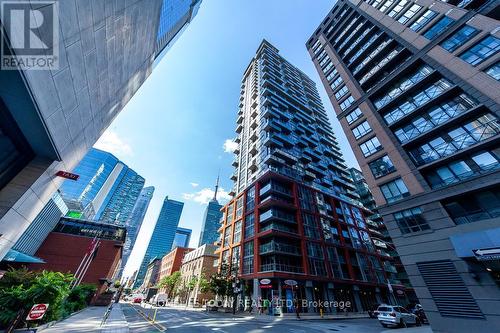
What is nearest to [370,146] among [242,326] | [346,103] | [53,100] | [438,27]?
[346,103]

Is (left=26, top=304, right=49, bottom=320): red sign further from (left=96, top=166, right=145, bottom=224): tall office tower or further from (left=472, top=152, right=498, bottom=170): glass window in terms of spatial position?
(left=96, top=166, right=145, bottom=224): tall office tower

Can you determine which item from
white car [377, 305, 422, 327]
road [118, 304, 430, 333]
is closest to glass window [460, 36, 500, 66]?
road [118, 304, 430, 333]

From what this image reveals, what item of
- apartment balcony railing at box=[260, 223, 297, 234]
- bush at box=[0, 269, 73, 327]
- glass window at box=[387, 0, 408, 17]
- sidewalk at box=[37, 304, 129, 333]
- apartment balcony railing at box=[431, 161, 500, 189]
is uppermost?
glass window at box=[387, 0, 408, 17]

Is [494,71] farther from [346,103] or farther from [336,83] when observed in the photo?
[336,83]

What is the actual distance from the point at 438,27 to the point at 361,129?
40.9ft

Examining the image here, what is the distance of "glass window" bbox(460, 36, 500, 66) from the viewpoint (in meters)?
16.3

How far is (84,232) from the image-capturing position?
Answer: 1750 inches

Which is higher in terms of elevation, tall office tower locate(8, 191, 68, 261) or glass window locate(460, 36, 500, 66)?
glass window locate(460, 36, 500, 66)

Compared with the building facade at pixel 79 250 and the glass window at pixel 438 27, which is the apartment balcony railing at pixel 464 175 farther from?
the building facade at pixel 79 250

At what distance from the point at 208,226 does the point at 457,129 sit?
191455 mm

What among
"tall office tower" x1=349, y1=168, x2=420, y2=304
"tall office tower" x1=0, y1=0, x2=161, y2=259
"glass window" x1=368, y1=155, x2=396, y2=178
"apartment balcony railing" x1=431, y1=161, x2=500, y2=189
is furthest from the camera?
"tall office tower" x1=349, y1=168, x2=420, y2=304

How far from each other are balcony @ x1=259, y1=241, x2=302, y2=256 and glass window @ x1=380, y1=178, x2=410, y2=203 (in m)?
19.6

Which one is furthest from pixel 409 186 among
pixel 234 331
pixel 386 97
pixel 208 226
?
pixel 208 226

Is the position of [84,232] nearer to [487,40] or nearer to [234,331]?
[234,331]
